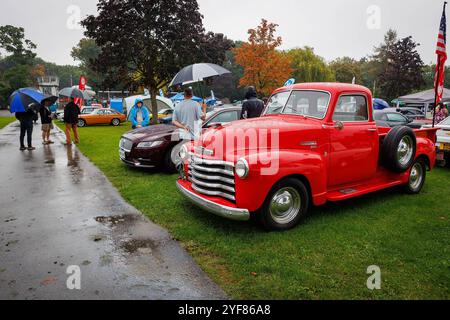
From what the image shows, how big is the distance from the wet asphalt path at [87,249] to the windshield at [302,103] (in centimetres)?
297

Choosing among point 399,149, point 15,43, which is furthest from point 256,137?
point 15,43

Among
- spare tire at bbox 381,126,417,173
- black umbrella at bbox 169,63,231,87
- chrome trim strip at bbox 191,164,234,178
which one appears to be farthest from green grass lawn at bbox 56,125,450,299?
black umbrella at bbox 169,63,231,87

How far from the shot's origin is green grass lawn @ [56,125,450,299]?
3184mm

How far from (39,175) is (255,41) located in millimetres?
30425

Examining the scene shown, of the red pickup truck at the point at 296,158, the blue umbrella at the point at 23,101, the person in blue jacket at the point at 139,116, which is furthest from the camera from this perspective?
the blue umbrella at the point at 23,101

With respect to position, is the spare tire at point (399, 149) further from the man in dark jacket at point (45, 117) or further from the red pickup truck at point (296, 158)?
the man in dark jacket at point (45, 117)

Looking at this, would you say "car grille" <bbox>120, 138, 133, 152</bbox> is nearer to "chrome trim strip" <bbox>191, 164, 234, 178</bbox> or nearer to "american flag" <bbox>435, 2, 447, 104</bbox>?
"chrome trim strip" <bbox>191, 164, 234, 178</bbox>

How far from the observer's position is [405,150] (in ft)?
19.4

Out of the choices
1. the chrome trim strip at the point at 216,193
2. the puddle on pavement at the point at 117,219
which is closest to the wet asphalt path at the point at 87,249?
the puddle on pavement at the point at 117,219

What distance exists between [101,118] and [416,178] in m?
23.5

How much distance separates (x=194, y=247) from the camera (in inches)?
160

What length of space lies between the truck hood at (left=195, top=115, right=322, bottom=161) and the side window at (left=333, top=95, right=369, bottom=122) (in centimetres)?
49

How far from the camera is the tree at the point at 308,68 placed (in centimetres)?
5072

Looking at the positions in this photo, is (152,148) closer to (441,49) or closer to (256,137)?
(256,137)
